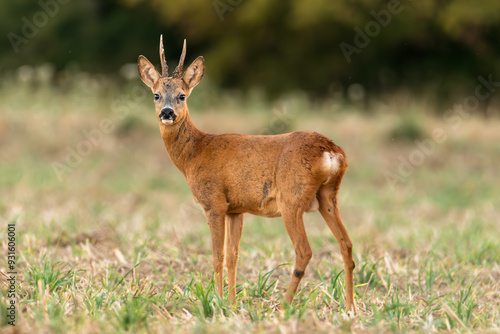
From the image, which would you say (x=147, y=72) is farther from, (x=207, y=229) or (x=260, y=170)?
(x=207, y=229)

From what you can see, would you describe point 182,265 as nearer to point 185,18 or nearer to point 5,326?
point 5,326

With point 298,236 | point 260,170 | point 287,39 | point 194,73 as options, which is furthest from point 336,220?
point 287,39

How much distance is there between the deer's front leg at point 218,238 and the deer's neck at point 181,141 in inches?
16.4

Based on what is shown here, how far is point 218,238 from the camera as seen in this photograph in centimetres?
411

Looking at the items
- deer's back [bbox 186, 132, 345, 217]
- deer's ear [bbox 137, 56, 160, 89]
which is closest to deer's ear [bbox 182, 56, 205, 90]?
deer's ear [bbox 137, 56, 160, 89]

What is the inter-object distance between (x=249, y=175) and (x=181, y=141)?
56 centimetres

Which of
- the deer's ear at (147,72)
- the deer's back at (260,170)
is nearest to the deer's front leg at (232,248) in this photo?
the deer's back at (260,170)

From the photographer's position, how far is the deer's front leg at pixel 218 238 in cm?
409

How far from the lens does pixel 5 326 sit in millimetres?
3451

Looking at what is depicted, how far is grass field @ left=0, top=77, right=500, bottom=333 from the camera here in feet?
12.9

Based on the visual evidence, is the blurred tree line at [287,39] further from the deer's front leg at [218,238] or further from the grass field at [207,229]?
the deer's front leg at [218,238]

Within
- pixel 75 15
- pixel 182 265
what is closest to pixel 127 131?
pixel 182 265

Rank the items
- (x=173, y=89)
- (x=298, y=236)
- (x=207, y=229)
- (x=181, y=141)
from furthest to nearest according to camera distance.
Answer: (x=207, y=229), (x=181, y=141), (x=173, y=89), (x=298, y=236)

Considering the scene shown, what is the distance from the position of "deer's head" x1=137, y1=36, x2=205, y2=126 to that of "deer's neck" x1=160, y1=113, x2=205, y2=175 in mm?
50
